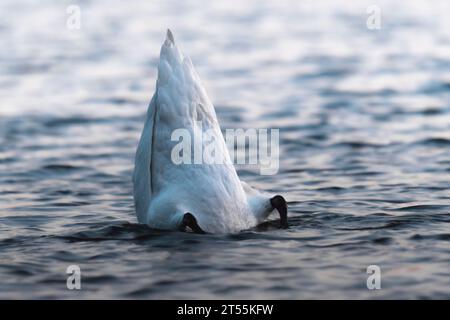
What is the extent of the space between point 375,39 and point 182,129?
49.6 feet

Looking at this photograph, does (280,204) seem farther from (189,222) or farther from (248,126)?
(248,126)

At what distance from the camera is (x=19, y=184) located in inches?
491

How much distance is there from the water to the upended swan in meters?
0.24

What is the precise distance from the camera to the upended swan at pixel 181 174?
9008 mm

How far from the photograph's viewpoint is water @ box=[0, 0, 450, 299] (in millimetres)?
8609

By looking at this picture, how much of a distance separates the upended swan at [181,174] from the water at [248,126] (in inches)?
9.5

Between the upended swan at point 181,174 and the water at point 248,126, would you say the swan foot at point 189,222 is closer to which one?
the upended swan at point 181,174

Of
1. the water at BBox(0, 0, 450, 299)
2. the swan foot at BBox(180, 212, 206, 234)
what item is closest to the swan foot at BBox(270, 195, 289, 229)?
the water at BBox(0, 0, 450, 299)

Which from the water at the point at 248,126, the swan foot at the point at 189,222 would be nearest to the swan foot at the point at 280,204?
the water at the point at 248,126

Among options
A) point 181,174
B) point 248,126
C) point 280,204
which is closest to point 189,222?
point 181,174

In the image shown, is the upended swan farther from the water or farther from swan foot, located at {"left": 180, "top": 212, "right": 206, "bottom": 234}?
the water

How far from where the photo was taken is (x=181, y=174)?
9039 millimetres

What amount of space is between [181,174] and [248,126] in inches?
262
